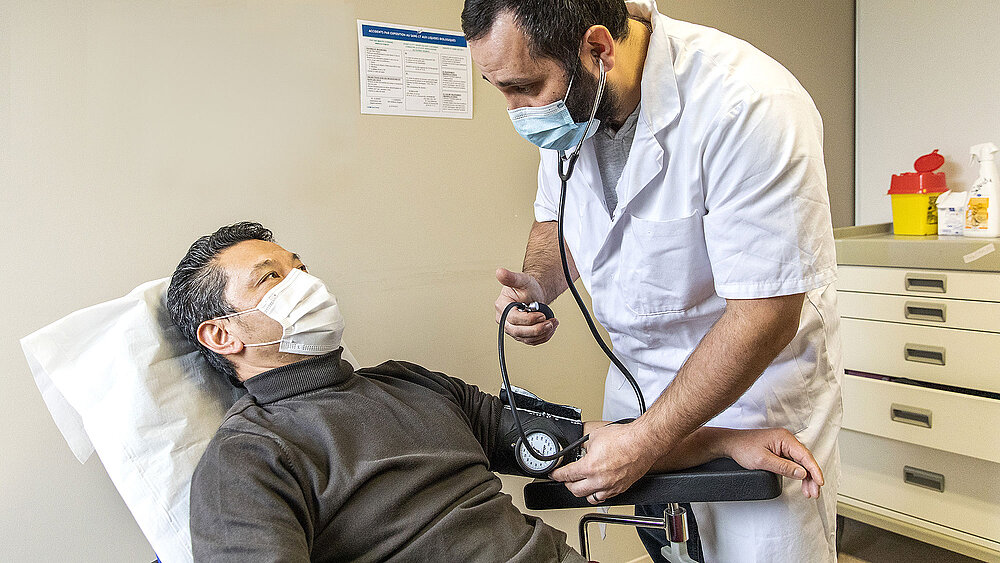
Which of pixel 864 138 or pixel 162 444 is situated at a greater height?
pixel 864 138

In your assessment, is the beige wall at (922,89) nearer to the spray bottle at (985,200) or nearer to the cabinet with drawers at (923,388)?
the spray bottle at (985,200)

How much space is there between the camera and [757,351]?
3.62 ft

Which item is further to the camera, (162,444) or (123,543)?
(123,543)

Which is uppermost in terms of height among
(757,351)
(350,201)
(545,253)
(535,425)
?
(350,201)

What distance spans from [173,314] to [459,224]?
70 centimetres

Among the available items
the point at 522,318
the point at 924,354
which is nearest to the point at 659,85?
the point at 522,318

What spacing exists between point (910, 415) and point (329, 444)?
1.72 meters

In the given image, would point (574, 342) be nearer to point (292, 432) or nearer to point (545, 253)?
point (545, 253)

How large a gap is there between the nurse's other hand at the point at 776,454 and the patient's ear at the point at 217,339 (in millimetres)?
857

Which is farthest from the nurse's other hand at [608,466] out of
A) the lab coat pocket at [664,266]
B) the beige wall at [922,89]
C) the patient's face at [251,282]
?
the beige wall at [922,89]

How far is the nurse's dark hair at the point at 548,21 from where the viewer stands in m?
1.06

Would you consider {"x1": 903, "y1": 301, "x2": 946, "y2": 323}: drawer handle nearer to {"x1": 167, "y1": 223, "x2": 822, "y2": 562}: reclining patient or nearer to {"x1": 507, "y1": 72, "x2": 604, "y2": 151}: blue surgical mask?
{"x1": 167, "y1": 223, "x2": 822, "y2": 562}: reclining patient

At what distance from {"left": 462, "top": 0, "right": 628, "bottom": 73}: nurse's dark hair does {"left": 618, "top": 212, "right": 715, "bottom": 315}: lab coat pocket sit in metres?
0.30

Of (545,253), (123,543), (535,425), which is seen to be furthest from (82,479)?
(545,253)
